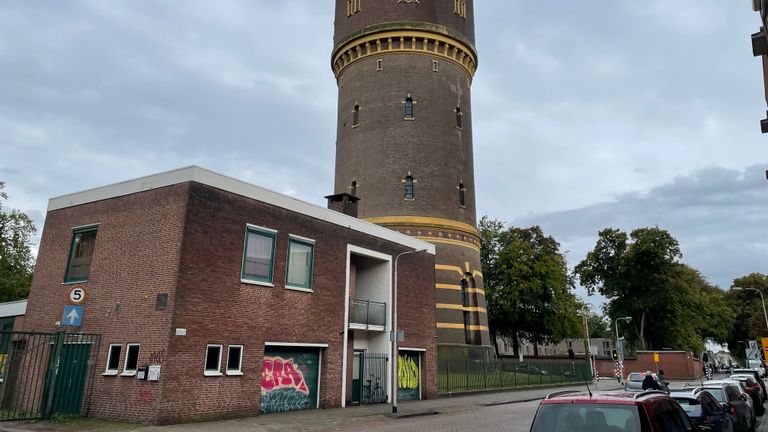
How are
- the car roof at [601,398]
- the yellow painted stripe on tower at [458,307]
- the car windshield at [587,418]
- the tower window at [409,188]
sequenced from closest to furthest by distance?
1. the car windshield at [587,418]
2. the car roof at [601,398]
3. the yellow painted stripe on tower at [458,307]
4. the tower window at [409,188]

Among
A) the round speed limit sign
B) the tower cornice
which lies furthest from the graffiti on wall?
the tower cornice

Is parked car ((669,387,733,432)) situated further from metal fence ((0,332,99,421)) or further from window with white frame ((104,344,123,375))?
metal fence ((0,332,99,421))

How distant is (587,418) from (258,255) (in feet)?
47.5

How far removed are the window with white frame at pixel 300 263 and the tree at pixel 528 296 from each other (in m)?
37.3

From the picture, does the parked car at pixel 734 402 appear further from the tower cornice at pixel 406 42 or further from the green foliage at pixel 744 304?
the green foliage at pixel 744 304

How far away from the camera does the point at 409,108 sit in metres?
40.1

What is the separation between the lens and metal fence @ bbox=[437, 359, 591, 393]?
31.0 m

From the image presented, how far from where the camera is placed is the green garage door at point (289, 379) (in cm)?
1920

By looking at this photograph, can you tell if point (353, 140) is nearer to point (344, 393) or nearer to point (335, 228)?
point (335, 228)

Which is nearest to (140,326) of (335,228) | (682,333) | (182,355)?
(182,355)

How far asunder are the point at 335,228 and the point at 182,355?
840 centimetres

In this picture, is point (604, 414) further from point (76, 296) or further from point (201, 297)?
point (76, 296)

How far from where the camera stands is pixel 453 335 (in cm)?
3656

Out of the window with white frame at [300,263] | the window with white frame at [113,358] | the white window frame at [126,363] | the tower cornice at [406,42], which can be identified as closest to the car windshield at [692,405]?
the window with white frame at [300,263]
